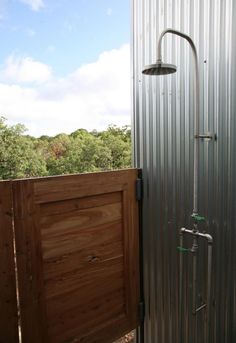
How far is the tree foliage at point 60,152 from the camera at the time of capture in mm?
5164

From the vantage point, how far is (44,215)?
155 centimetres

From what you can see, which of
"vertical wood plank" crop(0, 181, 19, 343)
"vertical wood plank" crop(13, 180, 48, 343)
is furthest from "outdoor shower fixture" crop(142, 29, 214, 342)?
"vertical wood plank" crop(0, 181, 19, 343)

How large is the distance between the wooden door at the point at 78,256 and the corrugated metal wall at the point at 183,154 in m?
0.16

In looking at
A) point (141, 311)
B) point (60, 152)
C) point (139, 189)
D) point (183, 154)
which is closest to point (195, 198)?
point (183, 154)

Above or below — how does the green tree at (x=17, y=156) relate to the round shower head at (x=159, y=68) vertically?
below

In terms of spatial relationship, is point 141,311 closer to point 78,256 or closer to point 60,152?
point 78,256

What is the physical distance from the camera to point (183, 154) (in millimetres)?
1636

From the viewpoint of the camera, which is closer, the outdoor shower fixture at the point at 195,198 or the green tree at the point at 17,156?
the outdoor shower fixture at the point at 195,198

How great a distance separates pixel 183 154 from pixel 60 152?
160 inches

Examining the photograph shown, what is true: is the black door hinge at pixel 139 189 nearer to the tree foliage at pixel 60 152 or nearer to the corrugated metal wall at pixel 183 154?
the corrugated metal wall at pixel 183 154

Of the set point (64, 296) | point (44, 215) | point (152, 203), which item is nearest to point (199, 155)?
point (152, 203)

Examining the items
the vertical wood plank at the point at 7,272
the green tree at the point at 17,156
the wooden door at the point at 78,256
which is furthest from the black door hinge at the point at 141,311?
the green tree at the point at 17,156

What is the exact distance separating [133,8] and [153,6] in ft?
0.75

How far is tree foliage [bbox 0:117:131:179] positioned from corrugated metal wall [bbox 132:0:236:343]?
10.3 feet
